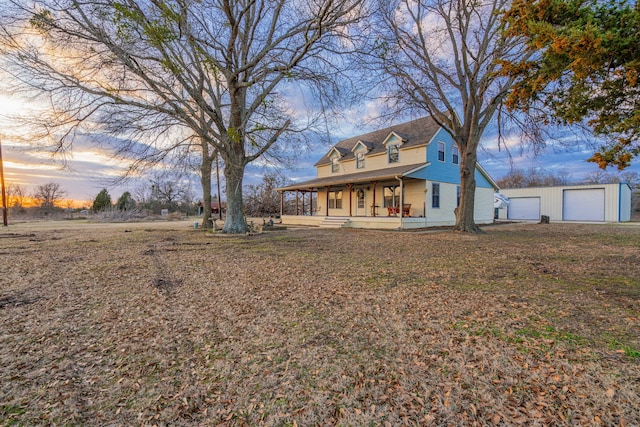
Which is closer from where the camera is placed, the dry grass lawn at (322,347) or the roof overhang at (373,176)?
the dry grass lawn at (322,347)

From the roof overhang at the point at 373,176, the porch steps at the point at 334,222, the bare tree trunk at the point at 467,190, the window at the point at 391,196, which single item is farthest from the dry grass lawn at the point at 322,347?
the window at the point at 391,196

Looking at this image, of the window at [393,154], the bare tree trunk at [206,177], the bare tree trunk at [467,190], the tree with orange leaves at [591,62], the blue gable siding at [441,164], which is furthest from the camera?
the window at [393,154]

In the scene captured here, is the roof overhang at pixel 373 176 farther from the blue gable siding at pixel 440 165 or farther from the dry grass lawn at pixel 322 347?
the dry grass lawn at pixel 322 347

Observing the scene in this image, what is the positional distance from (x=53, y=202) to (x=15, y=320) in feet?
184

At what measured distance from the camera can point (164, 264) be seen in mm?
7238

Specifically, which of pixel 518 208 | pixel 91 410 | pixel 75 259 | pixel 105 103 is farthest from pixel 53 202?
pixel 518 208

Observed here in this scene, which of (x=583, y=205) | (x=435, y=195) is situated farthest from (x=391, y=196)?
(x=583, y=205)

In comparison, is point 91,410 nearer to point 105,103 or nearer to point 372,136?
point 105,103

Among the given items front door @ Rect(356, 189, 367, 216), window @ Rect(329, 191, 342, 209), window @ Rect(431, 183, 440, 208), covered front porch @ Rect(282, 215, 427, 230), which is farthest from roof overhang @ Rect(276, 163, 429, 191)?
covered front porch @ Rect(282, 215, 427, 230)

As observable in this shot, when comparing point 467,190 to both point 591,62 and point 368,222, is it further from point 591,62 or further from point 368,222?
point 591,62

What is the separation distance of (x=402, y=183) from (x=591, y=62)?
12165mm

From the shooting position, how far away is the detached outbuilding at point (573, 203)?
→ 23.2 m

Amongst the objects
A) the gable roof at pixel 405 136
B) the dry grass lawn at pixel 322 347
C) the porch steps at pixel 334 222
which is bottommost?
the dry grass lawn at pixel 322 347

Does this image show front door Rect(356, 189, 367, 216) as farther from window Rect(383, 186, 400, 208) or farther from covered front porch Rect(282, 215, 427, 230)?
covered front porch Rect(282, 215, 427, 230)
